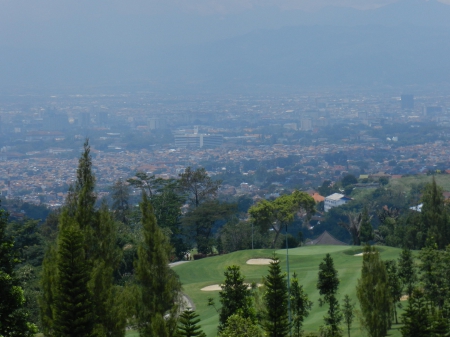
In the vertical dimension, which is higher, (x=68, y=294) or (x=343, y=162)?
(x=68, y=294)

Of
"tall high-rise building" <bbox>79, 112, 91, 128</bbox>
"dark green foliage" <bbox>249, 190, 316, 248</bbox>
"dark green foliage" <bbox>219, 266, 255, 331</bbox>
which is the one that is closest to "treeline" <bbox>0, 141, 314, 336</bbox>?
"dark green foliage" <bbox>219, 266, 255, 331</bbox>

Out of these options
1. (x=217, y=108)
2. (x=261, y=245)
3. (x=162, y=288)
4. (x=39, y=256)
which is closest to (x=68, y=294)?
(x=162, y=288)

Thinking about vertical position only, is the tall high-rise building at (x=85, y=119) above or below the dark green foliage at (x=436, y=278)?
below

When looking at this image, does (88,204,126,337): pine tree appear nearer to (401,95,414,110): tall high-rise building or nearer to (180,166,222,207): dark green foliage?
(180,166,222,207): dark green foliage

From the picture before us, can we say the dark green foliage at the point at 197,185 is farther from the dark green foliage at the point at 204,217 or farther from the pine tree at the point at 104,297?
the pine tree at the point at 104,297

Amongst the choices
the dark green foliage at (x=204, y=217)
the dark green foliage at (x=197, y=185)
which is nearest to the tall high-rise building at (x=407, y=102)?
the dark green foliage at (x=197, y=185)

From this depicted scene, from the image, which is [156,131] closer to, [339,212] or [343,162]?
[343,162]
